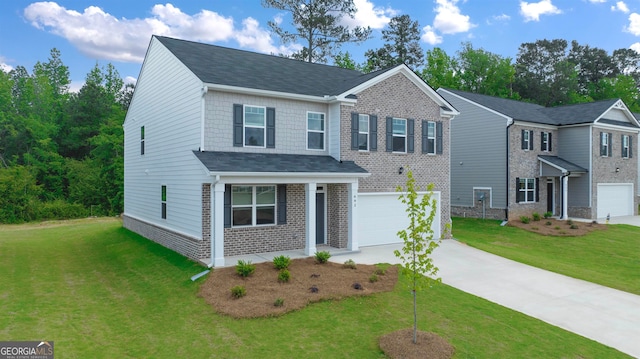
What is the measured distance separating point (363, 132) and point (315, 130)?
6.35 ft

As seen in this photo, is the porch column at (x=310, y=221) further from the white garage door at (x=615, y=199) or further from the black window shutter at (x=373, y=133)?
the white garage door at (x=615, y=199)

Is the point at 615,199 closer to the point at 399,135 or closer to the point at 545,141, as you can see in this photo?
the point at 545,141

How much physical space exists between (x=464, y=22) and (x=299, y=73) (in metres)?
34.1

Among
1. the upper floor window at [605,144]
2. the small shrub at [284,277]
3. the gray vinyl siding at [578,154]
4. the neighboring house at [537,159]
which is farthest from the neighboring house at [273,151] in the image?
the upper floor window at [605,144]

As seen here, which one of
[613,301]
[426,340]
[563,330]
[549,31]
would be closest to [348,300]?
[426,340]

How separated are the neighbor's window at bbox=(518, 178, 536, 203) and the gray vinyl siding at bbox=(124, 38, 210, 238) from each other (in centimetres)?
2044

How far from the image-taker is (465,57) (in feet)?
165

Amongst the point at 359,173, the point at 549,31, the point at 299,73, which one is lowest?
the point at 359,173

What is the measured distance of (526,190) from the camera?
86.2 ft

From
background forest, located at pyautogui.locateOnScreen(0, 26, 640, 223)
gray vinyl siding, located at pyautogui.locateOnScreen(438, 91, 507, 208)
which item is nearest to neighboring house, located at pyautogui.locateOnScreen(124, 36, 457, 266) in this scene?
gray vinyl siding, located at pyautogui.locateOnScreen(438, 91, 507, 208)

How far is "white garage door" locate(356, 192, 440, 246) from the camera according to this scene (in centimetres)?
1666

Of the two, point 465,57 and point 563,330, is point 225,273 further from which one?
point 465,57

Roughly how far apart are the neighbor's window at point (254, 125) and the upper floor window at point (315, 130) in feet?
6.50

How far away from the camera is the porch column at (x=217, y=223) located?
1230 centimetres
